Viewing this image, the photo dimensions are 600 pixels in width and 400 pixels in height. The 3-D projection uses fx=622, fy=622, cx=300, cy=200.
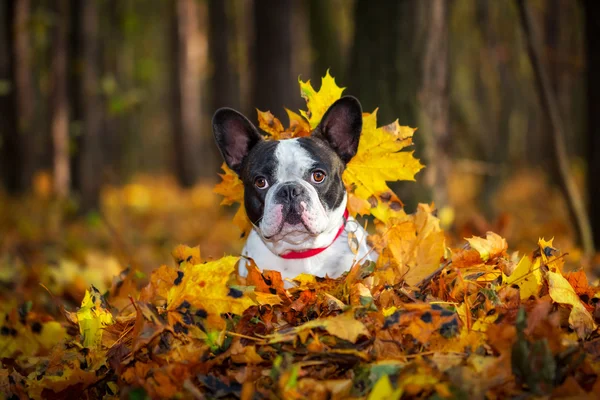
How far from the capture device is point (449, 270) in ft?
9.69

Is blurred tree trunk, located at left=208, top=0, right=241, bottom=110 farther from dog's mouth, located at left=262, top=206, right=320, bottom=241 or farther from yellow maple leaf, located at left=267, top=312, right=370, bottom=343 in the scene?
yellow maple leaf, located at left=267, top=312, right=370, bottom=343

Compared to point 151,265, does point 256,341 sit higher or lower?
lower

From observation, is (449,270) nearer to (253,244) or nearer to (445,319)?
(445,319)

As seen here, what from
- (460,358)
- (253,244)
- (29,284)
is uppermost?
(29,284)

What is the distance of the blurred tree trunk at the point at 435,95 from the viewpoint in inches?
202

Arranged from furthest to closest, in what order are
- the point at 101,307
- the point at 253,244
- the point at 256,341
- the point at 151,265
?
the point at 151,265 < the point at 253,244 < the point at 101,307 < the point at 256,341

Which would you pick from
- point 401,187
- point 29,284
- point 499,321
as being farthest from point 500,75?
point 499,321

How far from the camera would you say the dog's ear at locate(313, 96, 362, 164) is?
10.5ft

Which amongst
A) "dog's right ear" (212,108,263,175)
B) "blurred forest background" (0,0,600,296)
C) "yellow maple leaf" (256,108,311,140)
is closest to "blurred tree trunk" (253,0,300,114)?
"blurred forest background" (0,0,600,296)

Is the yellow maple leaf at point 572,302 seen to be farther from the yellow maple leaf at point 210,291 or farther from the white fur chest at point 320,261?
the yellow maple leaf at point 210,291

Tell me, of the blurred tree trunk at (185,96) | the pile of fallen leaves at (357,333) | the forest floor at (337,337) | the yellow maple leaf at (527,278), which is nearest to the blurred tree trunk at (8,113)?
the blurred tree trunk at (185,96)

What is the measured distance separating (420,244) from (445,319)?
0.68 meters

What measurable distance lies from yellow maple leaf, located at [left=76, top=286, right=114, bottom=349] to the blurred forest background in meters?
2.07

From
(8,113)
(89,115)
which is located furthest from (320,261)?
(8,113)
